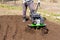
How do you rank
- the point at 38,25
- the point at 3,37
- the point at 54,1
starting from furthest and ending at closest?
the point at 54,1 < the point at 38,25 < the point at 3,37

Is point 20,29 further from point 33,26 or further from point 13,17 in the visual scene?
point 13,17

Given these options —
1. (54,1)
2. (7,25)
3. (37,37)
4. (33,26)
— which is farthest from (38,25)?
(54,1)

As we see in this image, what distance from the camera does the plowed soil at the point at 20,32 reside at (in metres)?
Result: 8.58

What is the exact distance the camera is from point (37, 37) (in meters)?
8.69

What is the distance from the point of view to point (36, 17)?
9.57 meters

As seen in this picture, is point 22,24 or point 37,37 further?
point 22,24

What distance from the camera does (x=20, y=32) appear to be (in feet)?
30.1

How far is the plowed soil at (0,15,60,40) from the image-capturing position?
858cm

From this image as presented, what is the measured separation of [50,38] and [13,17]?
144 inches

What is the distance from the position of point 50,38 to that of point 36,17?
4.44 ft

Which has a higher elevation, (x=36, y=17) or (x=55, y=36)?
(x=36, y=17)

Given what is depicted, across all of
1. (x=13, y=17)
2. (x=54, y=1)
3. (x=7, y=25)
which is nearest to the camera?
(x=7, y=25)

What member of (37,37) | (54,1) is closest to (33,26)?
(37,37)

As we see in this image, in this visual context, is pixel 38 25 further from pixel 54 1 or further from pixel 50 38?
pixel 54 1
